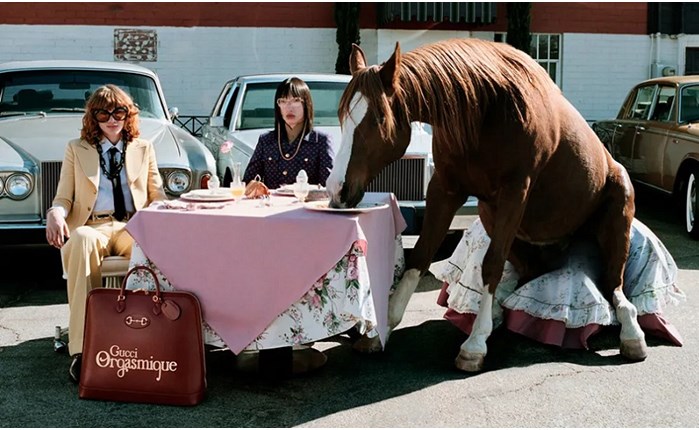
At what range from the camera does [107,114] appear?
4.78 metres

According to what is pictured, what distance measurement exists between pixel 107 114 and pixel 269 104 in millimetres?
3555

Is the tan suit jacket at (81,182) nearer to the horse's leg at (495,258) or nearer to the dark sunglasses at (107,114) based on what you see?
the dark sunglasses at (107,114)

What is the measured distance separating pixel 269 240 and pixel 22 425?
139cm

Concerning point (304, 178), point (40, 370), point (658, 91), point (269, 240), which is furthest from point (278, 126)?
point (658, 91)

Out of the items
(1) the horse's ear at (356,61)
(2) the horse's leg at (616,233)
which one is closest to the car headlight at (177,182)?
(1) the horse's ear at (356,61)

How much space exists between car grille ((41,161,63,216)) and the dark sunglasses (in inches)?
61.6

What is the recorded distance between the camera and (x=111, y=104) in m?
4.77

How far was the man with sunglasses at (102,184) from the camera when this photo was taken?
448 centimetres

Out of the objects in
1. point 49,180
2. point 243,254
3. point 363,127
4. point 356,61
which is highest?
point 356,61

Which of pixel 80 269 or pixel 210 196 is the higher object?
pixel 210 196

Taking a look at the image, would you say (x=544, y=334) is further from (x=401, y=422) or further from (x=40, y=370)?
(x=40, y=370)

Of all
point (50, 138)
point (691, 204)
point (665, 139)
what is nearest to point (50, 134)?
point (50, 138)

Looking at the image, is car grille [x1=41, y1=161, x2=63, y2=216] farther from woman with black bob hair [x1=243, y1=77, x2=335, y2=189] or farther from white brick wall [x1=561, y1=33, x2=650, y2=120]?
white brick wall [x1=561, y1=33, x2=650, y2=120]

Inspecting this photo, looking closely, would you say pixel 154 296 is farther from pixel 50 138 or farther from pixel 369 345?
pixel 50 138
